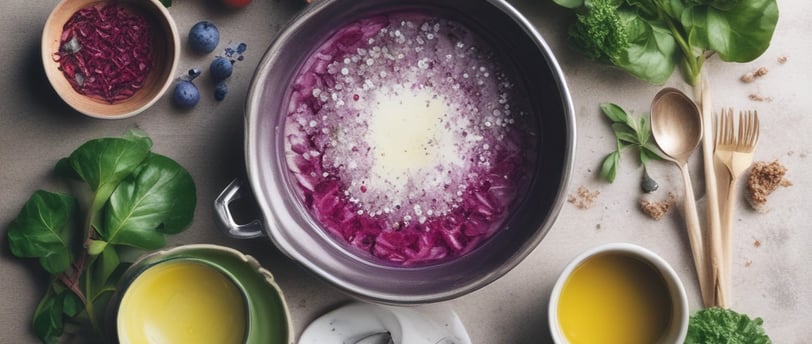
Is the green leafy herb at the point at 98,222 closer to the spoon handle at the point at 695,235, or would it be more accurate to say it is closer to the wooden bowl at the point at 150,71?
the wooden bowl at the point at 150,71

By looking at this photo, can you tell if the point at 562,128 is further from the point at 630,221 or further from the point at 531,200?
the point at 630,221

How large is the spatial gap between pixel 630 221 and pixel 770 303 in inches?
13.2

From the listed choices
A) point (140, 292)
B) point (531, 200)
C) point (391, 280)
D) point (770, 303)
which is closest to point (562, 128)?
point (531, 200)

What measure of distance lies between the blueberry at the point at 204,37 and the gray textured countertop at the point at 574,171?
0.03 m

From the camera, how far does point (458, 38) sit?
5.39ft

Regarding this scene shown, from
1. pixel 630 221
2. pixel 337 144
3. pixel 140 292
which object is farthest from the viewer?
pixel 630 221

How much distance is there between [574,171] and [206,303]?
0.75 m

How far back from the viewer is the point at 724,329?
5.19ft

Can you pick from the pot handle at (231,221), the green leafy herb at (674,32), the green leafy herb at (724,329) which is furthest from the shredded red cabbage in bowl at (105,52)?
the green leafy herb at (724,329)

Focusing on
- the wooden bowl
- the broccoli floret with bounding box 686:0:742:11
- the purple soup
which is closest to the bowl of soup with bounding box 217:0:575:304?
the purple soup

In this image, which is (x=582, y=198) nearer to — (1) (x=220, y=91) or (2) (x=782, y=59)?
(2) (x=782, y=59)

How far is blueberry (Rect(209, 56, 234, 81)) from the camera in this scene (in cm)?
162

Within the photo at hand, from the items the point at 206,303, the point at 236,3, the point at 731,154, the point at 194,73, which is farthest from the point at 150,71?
the point at 731,154

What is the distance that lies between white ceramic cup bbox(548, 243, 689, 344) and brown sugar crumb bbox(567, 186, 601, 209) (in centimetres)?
14
